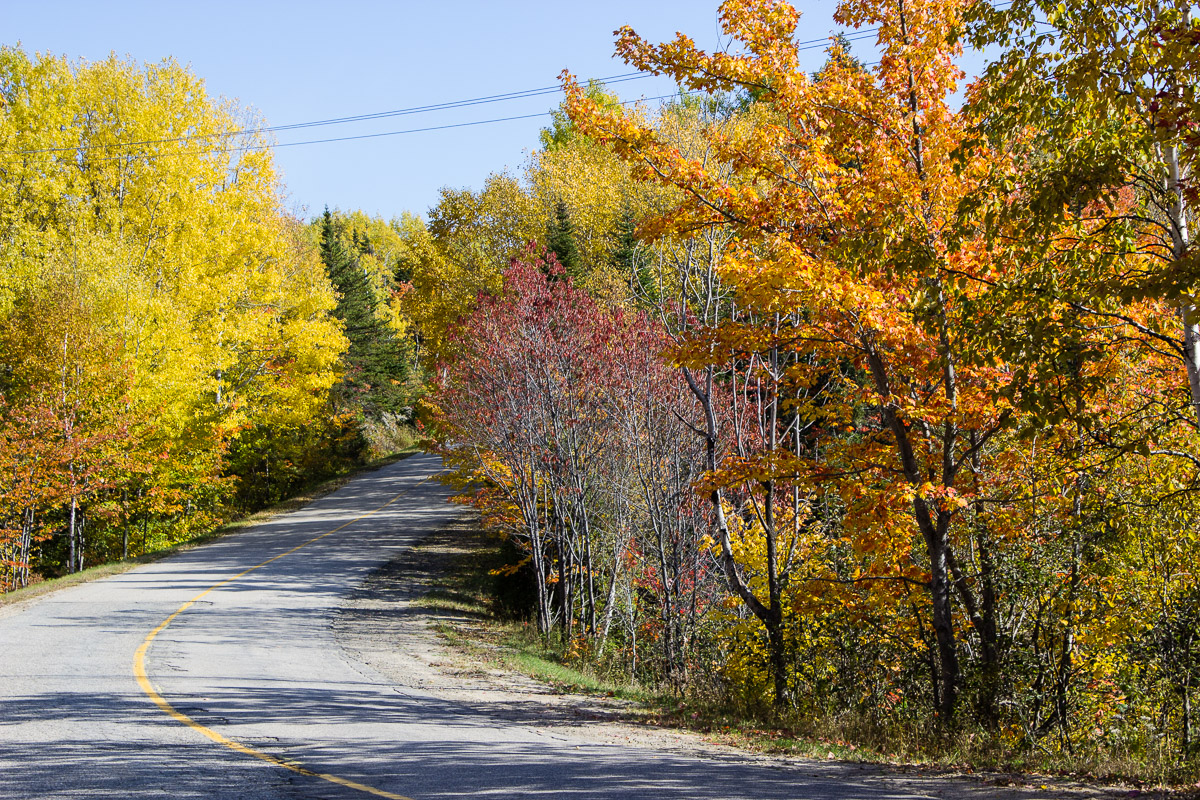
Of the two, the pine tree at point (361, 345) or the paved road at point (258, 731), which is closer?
the paved road at point (258, 731)

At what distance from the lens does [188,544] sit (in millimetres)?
25344

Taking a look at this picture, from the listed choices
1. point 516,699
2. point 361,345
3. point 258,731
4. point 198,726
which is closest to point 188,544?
point 516,699

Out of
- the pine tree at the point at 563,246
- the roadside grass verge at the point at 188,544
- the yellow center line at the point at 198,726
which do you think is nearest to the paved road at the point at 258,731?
the yellow center line at the point at 198,726

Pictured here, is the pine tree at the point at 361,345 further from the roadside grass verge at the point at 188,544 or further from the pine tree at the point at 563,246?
the pine tree at the point at 563,246

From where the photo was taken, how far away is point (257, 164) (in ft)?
101

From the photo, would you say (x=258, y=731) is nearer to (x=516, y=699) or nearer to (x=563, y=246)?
(x=516, y=699)

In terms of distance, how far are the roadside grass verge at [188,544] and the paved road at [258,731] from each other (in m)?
1.71

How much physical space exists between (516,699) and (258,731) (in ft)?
11.4

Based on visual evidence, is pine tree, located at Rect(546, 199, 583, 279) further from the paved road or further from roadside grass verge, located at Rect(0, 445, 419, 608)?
the paved road

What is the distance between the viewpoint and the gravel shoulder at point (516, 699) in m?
7.14

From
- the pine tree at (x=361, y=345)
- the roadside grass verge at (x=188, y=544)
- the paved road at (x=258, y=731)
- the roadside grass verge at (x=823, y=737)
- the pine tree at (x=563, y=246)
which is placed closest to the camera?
the paved road at (x=258, y=731)

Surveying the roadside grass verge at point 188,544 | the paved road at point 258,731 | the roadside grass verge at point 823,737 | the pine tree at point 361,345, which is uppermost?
the pine tree at point 361,345

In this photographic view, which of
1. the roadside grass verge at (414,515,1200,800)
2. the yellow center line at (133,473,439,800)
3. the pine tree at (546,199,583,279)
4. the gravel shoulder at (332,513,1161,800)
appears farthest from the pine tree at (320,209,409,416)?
the roadside grass verge at (414,515,1200,800)

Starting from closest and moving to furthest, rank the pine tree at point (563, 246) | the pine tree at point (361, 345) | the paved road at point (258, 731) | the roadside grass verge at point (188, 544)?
the paved road at point (258, 731) < the roadside grass verge at point (188, 544) < the pine tree at point (563, 246) < the pine tree at point (361, 345)
